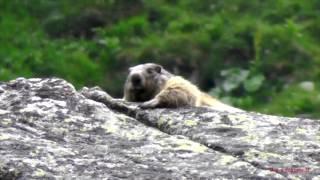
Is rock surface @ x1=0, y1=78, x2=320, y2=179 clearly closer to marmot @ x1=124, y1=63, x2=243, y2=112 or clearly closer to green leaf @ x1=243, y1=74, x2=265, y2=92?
marmot @ x1=124, y1=63, x2=243, y2=112

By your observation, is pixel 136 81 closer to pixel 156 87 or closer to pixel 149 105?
pixel 156 87

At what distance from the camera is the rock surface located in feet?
19.4

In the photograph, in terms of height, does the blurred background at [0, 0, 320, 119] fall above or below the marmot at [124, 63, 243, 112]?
above

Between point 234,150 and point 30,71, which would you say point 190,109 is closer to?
point 234,150

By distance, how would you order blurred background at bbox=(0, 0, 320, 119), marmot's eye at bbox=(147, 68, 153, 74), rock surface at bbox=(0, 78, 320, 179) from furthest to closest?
blurred background at bbox=(0, 0, 320, 119) → marmot's eye at bbox=(147, 68, 153, 74) → rock surface at bbox=(0, 78, 320, 179)

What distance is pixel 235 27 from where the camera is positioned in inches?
571

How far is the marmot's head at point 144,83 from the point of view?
8.99 metres

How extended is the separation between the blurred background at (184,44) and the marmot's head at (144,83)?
364 centimetres

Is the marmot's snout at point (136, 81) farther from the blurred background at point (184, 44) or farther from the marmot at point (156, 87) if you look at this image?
the blurred background at point (184, 44)

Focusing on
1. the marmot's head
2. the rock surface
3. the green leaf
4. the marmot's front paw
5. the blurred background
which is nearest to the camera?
the rock surface

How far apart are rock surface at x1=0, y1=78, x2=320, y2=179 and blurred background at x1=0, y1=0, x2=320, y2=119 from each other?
18.6 feet

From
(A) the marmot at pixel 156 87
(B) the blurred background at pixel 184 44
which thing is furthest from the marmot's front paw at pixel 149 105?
(B) the blurred background at pixel 184 44

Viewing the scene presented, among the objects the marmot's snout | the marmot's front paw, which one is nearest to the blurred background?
the marmot's snout

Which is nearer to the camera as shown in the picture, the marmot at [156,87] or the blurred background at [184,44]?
the marmot at [156,87]
